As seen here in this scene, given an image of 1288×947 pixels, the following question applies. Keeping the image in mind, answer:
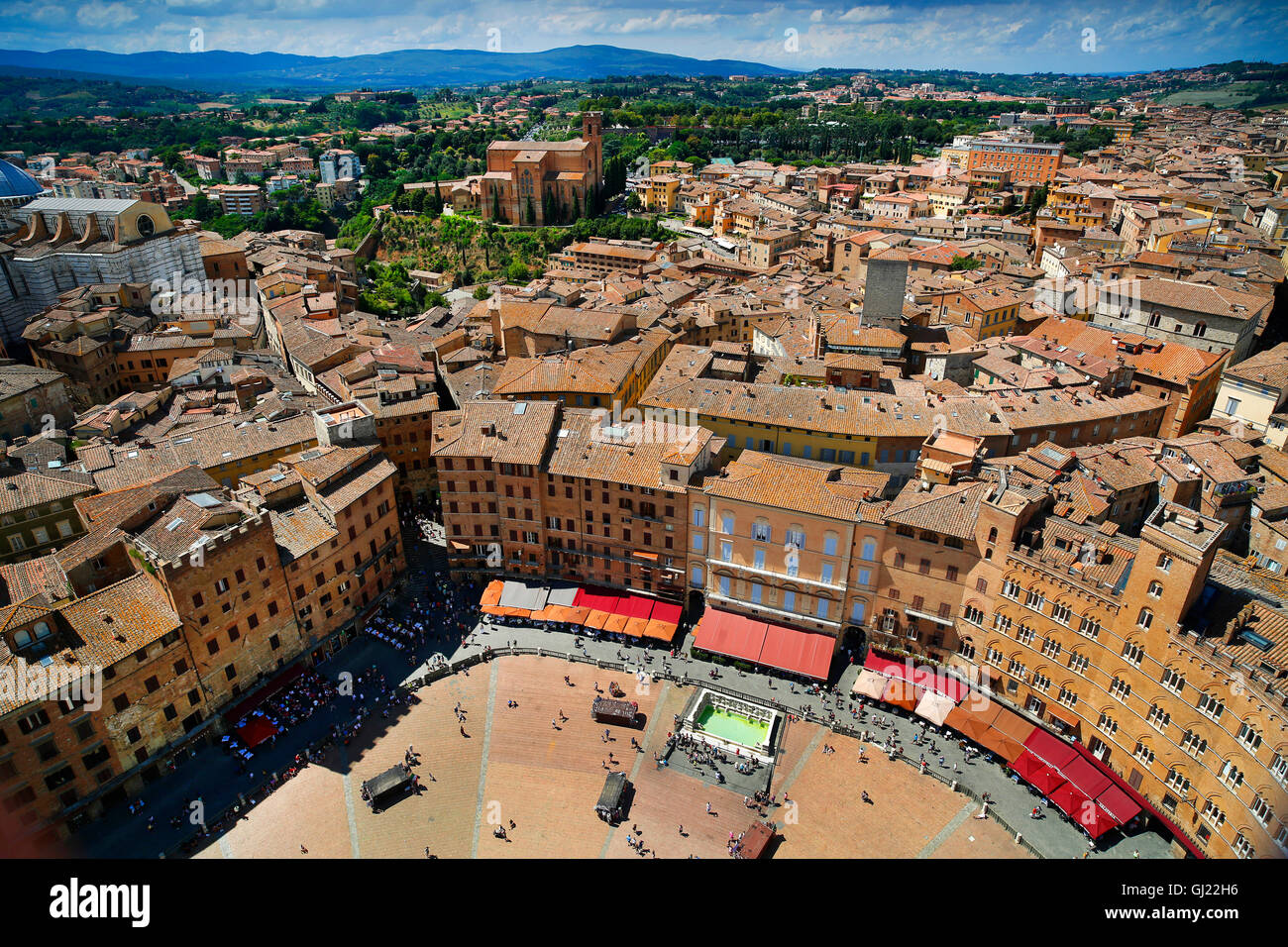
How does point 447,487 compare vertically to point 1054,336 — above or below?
below

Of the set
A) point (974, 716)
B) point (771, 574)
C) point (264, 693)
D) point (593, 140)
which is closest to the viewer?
point (974, 716)

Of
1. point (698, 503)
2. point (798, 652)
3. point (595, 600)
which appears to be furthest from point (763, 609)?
point (595, 600)

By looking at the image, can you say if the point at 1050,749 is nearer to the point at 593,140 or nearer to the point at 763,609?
the point at 763,609

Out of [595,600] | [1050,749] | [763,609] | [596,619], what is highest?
[763,609]

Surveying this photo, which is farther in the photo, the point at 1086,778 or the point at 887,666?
the point at 887,666
